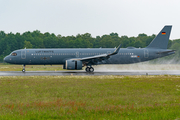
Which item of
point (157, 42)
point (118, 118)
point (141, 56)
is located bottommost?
point (118, 118)

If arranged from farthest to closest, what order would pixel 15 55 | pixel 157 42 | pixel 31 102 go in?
pixel 157 42
pixel 15 55
pixel 31 102

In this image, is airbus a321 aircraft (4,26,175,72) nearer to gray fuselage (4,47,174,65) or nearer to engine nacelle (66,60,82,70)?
gray fuselage (4,47,174,65)

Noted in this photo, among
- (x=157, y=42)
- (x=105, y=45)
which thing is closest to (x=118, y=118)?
(x=157, y=42)

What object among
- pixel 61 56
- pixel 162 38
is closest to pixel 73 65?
pixel 61 56

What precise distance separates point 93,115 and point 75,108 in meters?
1.06

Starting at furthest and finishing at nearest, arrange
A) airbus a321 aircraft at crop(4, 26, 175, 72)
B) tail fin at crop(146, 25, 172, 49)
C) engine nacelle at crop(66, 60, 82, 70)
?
tail fin at crop(146, 25, 172, 49) < airbus a321 aircraft at crop(4, 26, 175, 72) < engine nacelle at crop(66, 60, 82, 70)

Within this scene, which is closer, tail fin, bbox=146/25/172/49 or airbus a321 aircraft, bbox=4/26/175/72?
airbus a321 aircraft, bbox=4/26/175/72

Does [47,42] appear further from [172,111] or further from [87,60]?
[172,111]

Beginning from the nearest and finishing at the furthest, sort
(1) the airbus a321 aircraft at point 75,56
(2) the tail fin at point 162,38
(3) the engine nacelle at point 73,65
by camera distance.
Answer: (3) the engine nacelle at point 73,65, (1) the airbus a321 aircraft at point 75,56, (2) the tail fin at point 162,38

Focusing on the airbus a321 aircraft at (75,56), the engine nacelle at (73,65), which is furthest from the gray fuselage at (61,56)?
the engine nacelle at (73,65)

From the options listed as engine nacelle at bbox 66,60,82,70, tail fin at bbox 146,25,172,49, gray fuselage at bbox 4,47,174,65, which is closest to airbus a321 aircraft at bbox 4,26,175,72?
gray fuselage at bbox 4,47,174,65

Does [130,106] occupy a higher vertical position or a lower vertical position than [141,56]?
lower

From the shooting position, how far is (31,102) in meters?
9.41

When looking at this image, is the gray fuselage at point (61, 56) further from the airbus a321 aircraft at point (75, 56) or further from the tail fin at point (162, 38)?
the tail fin at point (162, 38)
